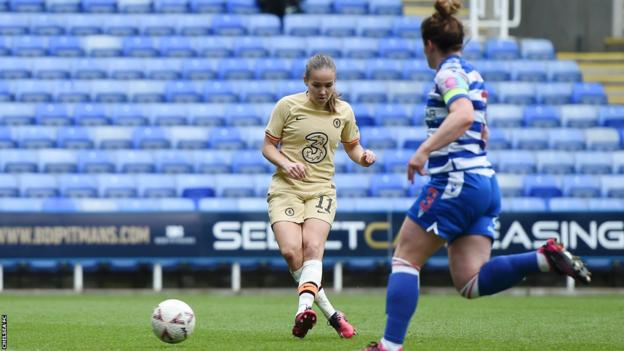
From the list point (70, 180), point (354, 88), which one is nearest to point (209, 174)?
point (70, 180)

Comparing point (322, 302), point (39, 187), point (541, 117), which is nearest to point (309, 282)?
point (322, 302)

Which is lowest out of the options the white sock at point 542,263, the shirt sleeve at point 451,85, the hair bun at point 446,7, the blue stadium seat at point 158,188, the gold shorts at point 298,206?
the blue stadium seat at point 158,188

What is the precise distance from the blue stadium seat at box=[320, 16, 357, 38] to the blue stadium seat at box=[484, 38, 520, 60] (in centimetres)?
225

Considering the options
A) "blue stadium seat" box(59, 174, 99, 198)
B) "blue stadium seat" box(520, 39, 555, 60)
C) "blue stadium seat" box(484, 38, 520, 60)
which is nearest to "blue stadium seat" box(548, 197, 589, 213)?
"blue stadium seat" box(484, 38, 520, 60)

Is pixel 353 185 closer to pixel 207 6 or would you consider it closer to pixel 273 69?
pixel 273 69

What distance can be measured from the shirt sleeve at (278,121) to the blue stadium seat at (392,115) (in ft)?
35.9

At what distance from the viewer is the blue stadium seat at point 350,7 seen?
22312 mm

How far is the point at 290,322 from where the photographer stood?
10.6m

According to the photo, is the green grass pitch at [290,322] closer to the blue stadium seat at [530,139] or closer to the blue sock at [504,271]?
the blue sock at [504,271]

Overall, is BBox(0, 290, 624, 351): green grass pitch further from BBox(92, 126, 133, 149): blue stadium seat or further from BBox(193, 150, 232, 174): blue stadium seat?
BBox(92, 126, 133, 149): blue stadium seat

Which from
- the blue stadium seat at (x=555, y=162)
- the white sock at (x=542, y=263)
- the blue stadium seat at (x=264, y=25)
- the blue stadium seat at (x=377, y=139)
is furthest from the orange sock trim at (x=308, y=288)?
the blue stadium seat at (x=264, y=25)

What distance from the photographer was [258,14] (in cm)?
2203

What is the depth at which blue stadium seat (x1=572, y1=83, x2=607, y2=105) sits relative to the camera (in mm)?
20703

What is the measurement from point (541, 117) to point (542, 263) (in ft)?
45.7
